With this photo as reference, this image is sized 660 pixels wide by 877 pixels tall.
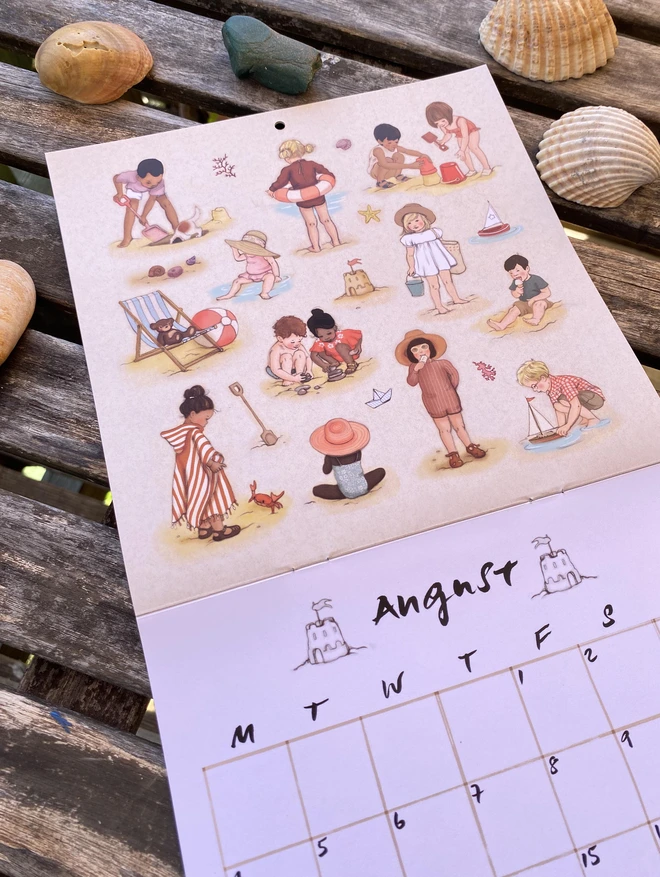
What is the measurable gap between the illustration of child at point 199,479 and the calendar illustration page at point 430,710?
45mm

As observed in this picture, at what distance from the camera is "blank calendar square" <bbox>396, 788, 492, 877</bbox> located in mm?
338

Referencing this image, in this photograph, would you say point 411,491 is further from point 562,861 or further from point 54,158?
point 54,158

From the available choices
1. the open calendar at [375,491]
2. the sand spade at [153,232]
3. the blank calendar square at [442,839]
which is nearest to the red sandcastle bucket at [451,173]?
the open calendar at [375,491]

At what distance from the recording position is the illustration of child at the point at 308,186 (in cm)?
49

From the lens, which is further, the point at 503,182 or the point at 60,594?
the point at 503,182

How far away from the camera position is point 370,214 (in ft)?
1.62

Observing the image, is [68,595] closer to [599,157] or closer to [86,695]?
[86,695]

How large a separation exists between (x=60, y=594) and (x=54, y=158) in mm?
320

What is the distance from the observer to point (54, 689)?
40 centimetres

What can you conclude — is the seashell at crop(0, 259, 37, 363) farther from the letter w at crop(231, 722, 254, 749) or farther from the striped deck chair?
the letter w at crop(231, 722, 254, 749)

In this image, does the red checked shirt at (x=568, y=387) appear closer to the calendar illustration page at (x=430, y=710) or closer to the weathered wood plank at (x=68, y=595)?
the calendar illustration page at (x=430, y=710)

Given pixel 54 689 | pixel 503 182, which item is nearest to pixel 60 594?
pixel 54 689

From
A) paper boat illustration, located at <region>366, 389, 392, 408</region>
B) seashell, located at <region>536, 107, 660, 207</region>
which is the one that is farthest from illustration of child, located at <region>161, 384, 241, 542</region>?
seashell, located at <region>536, 107, 660, 207</region>

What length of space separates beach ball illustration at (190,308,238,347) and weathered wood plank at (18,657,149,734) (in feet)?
0.73
